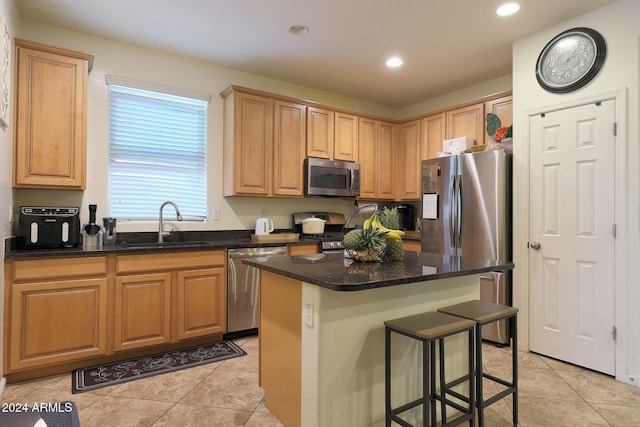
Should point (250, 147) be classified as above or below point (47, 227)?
above

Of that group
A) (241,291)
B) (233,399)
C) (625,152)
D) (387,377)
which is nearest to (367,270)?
(387,377)

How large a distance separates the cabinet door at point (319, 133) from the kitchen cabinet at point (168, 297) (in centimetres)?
168

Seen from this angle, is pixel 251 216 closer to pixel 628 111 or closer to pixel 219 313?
pixel 219 313

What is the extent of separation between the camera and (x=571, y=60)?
9.66 feet

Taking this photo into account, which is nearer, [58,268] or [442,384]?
[442,384]

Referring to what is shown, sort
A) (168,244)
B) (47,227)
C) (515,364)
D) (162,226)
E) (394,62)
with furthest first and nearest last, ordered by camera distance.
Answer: (394,62) → (162,226) → (168,244) → (47,227) → (515,364)

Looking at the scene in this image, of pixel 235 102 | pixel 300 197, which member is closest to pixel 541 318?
pixel 300 197

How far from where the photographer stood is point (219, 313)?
3.34m

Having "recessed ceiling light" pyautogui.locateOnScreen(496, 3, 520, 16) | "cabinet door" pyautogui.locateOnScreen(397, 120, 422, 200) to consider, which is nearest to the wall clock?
"recessed ceiling light" pyautogui.locateOnScreen(496, 3, 520, 16)

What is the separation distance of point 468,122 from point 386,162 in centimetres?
115

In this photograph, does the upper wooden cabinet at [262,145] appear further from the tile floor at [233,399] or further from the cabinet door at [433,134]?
the tile floor at [233,399]

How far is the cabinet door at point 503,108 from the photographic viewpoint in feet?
12.4

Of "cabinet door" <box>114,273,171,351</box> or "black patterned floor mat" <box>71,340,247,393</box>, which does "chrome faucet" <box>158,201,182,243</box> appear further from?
"black patterned floor mat" <box>71,340,247,393</box>

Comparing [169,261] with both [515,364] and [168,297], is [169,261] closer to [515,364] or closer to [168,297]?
[168,297]
